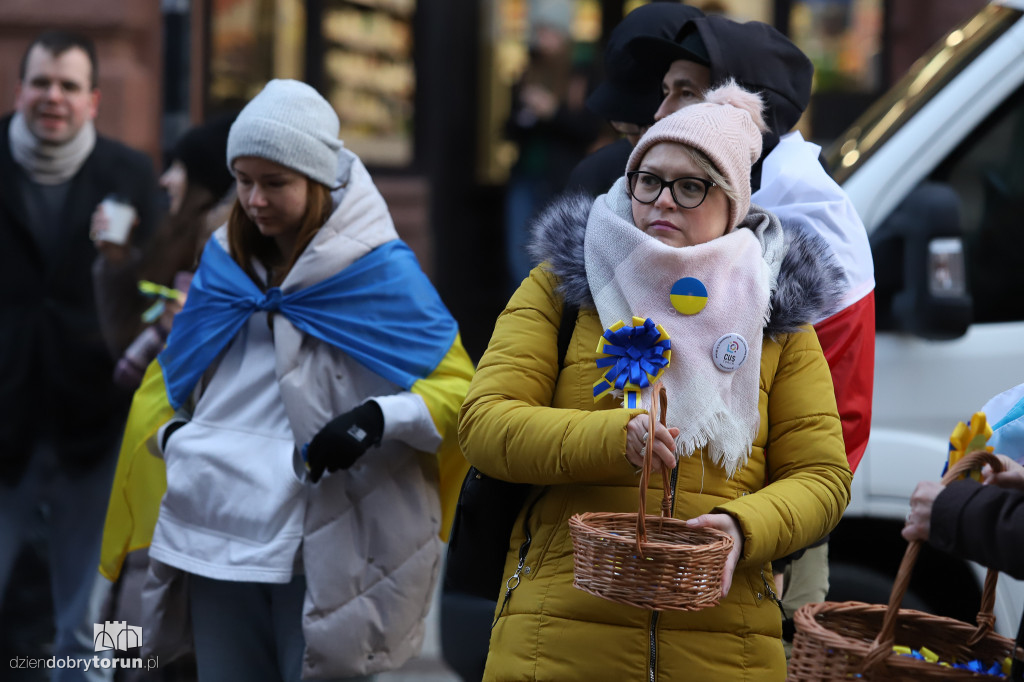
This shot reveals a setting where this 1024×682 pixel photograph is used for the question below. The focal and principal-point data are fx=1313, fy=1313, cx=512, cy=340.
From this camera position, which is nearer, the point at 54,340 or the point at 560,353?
the point at 560,353

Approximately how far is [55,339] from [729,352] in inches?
122

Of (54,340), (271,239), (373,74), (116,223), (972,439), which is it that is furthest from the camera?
(373,74)

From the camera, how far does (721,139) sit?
264 centimetres

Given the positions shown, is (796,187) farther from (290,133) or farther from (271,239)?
(271,239)

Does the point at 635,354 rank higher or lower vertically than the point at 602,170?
lower

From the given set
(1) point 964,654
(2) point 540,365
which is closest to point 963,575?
(1) point 964,654

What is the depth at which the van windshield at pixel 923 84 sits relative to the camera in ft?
13.9

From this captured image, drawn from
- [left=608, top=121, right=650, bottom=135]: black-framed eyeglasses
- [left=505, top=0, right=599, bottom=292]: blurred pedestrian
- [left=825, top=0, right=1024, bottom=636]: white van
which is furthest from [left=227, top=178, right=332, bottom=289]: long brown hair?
[left=505, top=0, right=599, bottom=292]: blurred pedestrian

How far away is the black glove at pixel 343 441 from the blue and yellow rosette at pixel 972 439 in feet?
4.67

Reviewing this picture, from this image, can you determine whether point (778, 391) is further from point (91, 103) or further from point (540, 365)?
point (91, 103)

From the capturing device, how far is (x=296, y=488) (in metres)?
3.36

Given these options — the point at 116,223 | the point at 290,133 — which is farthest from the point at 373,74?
the point at 290,133

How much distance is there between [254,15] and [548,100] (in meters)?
2.44

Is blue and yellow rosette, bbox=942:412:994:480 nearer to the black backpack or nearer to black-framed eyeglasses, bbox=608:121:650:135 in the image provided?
the black backpack
